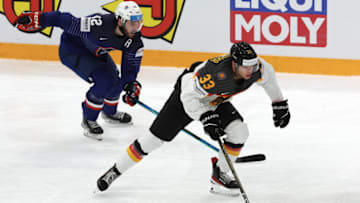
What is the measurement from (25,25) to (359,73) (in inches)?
116

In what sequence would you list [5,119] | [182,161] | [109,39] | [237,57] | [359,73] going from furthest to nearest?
[359,73], [5,119], [109,39], [182,161], [237,57]

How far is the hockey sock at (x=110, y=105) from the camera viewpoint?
5523mm

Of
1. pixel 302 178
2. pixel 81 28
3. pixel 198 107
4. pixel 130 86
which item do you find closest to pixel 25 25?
pixel 81 28

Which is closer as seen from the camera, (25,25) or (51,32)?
(25,25)

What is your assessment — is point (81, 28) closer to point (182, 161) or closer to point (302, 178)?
point (182, 161)

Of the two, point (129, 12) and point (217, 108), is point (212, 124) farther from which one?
point (129, 12)

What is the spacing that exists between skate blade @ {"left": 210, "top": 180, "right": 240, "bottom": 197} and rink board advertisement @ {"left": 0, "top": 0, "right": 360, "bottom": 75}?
264 cm

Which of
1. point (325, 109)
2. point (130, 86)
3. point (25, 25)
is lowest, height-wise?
point (325, 109)

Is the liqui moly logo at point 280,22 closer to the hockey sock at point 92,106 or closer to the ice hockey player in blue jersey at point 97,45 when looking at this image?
the ice hockey player in blue jersey at point 97,45

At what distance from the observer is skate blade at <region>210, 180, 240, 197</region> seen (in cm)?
412

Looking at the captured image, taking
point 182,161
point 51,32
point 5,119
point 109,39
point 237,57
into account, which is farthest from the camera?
point 51,32

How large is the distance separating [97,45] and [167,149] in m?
0.85

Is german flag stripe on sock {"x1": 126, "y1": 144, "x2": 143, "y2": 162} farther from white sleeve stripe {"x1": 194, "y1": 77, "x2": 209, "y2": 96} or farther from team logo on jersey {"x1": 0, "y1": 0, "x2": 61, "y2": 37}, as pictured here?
team logo on jersey {"x1": 0, "y1": 0, "x2": 61, "y2": 37}

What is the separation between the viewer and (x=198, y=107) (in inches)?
152
